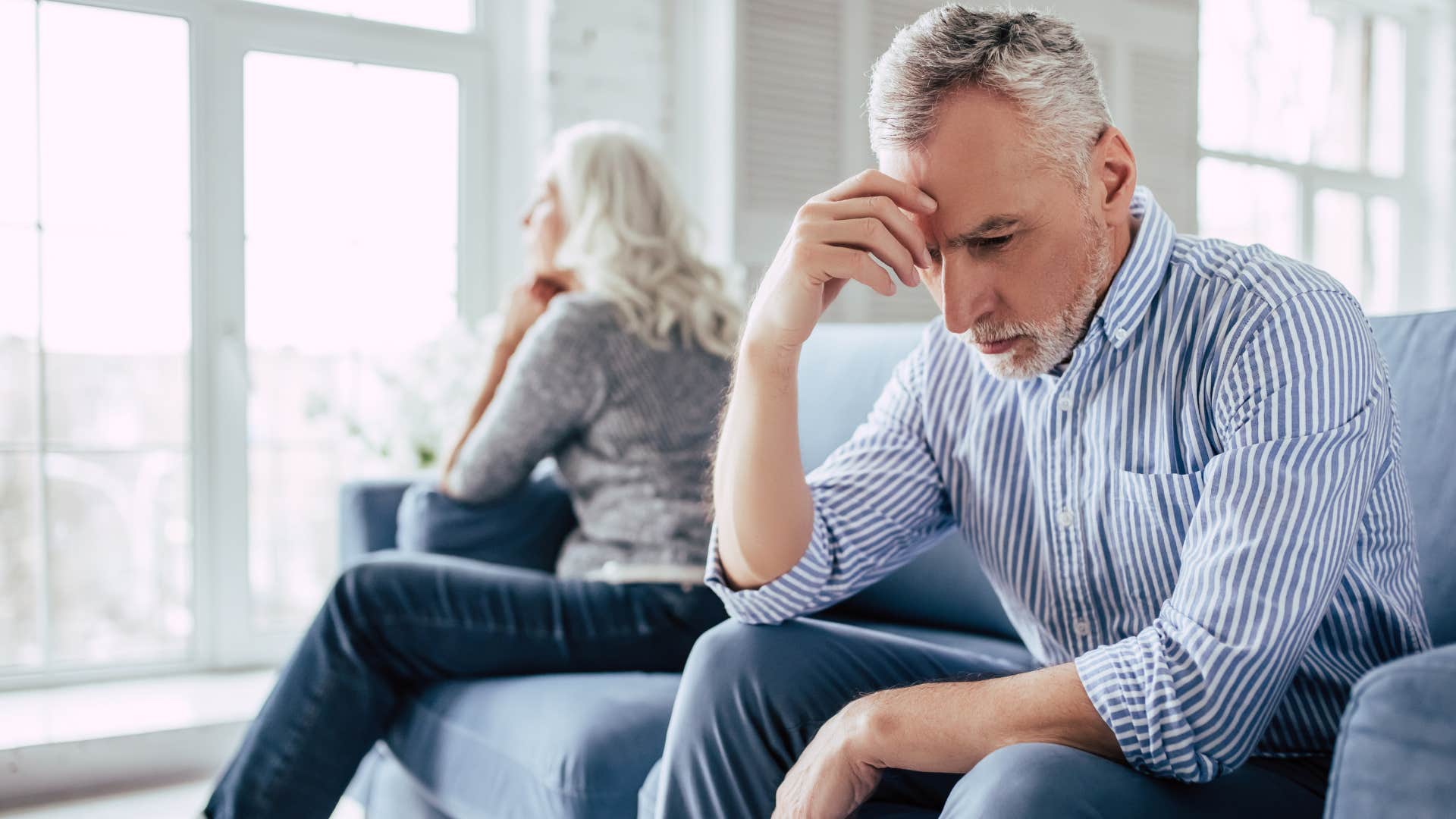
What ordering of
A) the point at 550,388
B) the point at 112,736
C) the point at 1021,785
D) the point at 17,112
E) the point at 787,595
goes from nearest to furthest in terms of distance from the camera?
1. the point at 1021,785
2. the point at 787,595
3. the point at 550,388
4. the point at 112,736
5. the point at 17,112

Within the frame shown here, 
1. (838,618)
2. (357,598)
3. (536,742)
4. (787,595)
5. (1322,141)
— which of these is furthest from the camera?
(1322,141)

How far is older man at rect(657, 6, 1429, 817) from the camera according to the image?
0.88 metres

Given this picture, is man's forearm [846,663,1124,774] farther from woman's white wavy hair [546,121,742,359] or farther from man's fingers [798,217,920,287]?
woman's white wavy hair [546,121,742,359]

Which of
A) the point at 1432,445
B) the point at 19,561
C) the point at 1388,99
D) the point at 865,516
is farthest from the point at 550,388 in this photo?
the point at 1388,99

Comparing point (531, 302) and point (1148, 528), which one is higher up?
point (531, 302)

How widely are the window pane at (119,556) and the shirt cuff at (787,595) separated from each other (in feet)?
7.12

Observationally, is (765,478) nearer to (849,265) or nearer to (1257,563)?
(849,265)

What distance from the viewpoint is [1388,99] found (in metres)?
5.09

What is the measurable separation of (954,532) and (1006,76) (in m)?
0.86

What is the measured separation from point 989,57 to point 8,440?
2.54 metres

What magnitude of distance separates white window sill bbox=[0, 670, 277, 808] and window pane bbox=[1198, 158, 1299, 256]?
143 inches

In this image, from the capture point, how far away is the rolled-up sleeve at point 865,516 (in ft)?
3.86

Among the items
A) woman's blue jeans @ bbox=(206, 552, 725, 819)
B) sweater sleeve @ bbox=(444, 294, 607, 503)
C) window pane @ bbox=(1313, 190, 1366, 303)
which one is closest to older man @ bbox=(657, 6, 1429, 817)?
woman's blue jeans @ bbox=(206, 552, 725, 819)

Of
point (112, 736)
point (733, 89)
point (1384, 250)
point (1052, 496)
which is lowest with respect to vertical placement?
point (112, 736)
